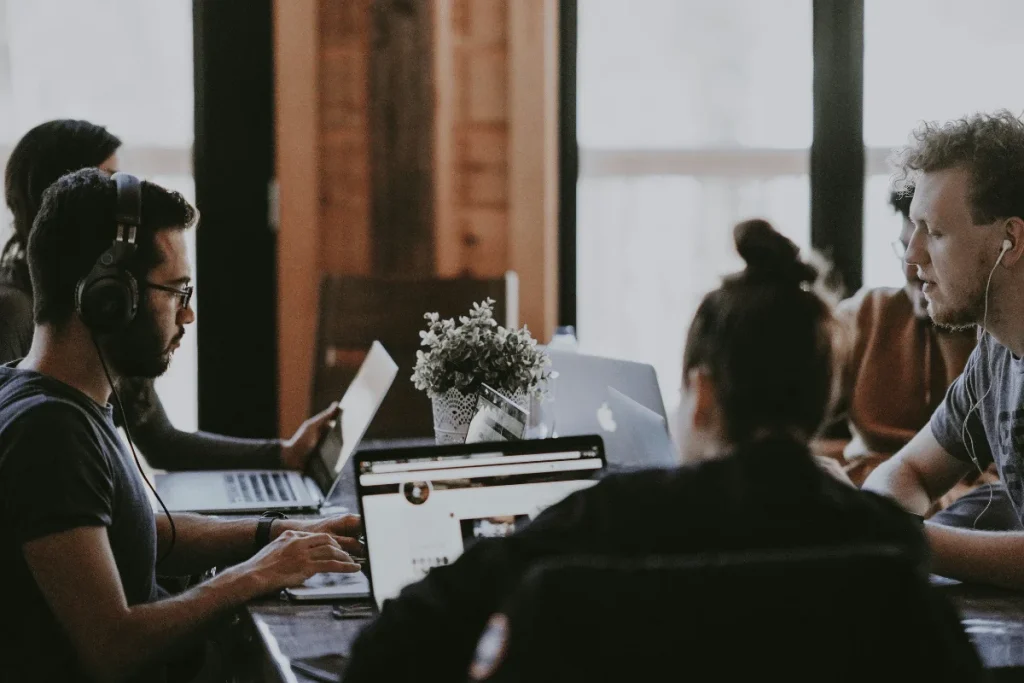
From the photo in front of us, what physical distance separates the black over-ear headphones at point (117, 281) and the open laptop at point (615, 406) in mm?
717

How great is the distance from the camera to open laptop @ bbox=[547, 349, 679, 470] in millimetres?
1810

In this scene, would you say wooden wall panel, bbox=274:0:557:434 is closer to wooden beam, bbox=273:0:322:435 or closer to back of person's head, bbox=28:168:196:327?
wooden beam, bbox=273:0:322:435

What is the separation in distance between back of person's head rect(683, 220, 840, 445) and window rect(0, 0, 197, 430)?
8.64ft

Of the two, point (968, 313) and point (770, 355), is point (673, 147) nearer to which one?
point (968, 313)

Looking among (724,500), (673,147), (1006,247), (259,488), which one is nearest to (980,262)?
(1006,247)

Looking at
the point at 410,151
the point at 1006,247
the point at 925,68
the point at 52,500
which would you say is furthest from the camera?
the point at 925,68

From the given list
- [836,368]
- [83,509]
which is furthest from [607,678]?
[83,509]

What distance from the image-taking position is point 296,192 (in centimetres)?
344

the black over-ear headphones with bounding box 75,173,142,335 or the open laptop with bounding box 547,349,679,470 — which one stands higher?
the black over-ear headphones with bounding box 75,173,142,335

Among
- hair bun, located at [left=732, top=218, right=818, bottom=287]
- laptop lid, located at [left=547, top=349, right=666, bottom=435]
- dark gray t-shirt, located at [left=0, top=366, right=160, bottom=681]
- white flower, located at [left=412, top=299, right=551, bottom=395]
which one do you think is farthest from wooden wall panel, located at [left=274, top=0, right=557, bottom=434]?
hair bun, located at [left=732, top=218, right=818, bottom=287]

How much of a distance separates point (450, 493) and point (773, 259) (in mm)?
544

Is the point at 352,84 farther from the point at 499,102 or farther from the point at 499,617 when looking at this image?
the point at 499,617

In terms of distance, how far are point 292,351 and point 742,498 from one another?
268 cm

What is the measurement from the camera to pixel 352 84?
3424 millimetres
